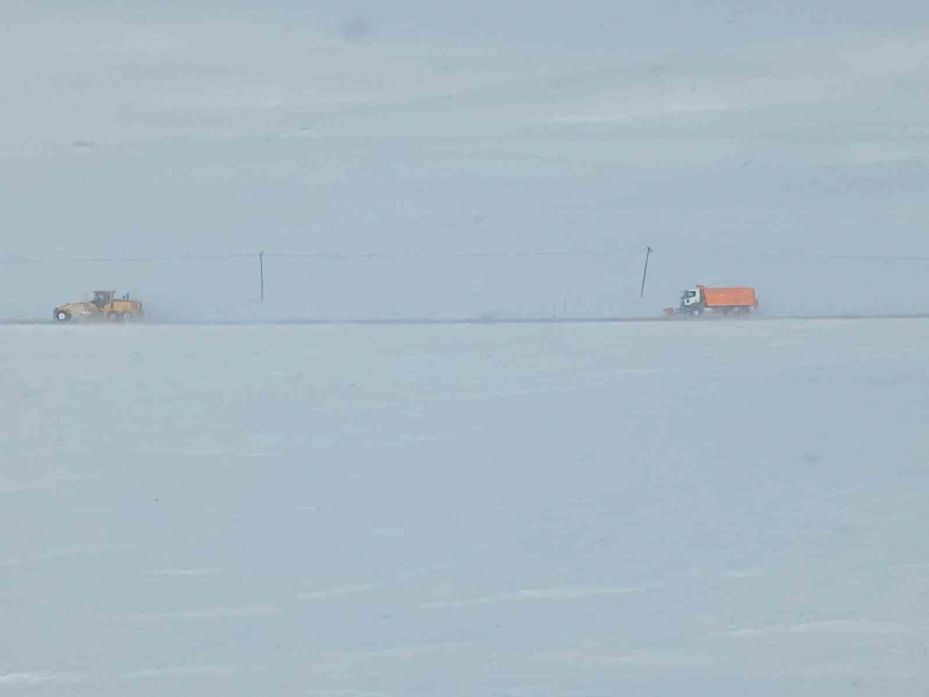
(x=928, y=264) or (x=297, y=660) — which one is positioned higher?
(x=928, y=264)

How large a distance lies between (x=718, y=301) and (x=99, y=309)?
118cm

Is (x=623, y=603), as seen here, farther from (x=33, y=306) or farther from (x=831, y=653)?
(x=33, y=306)

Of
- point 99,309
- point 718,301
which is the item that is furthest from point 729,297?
point 99,309

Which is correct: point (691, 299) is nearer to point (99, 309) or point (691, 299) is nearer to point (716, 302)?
point (716, 302)

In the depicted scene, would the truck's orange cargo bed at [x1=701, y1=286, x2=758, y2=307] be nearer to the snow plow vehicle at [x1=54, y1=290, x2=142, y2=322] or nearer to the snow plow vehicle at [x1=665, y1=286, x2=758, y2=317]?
the snow plow vehicle at [x1=665, y1=286, x2=758, y2=317]

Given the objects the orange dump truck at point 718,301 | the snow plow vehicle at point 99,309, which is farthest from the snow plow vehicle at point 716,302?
the snow plow vehicle at point 99,309

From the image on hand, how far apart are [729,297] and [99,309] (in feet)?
3.96

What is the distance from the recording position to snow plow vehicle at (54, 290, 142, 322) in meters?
2.64

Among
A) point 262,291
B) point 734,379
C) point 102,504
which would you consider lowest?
point 102,504

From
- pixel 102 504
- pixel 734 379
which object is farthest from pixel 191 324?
pixel 734 379

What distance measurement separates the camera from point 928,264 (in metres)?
2.81

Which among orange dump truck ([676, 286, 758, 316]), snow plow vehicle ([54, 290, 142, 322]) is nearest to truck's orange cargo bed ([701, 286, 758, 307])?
orange dump truck ([676, 286, 758, 316])

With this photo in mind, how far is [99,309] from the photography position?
2650mm

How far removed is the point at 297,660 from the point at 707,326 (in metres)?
1.07
